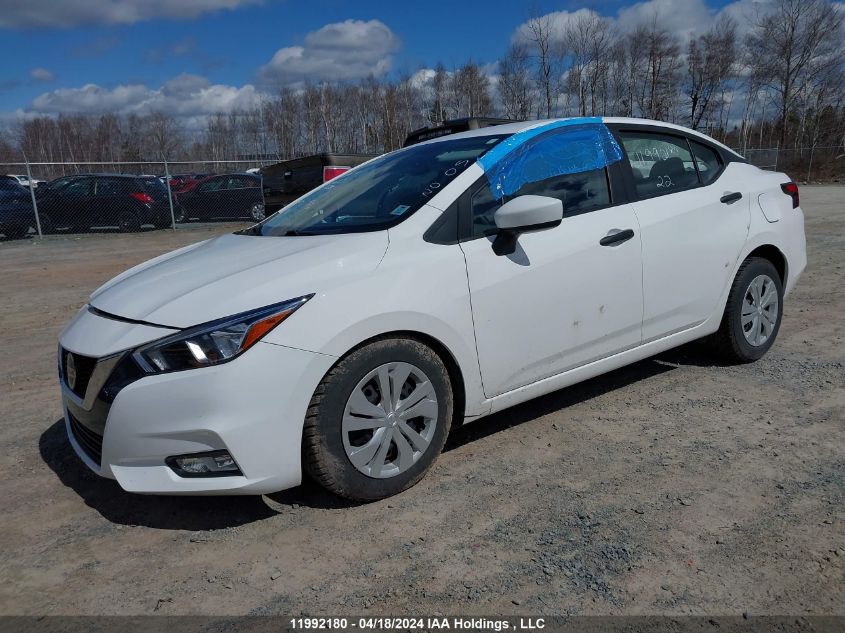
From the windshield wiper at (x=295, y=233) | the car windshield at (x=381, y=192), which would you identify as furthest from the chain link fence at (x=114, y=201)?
the windshield wiper at (x=295, y=233)

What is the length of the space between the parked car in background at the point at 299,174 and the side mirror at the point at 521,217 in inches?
245

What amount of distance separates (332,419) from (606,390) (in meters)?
2.21

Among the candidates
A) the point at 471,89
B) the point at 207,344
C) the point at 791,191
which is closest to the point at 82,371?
the point at 207,344

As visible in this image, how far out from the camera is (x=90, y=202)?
55.2 feet

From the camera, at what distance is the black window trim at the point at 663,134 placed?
3.77 meters

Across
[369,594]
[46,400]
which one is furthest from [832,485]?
[46,400]

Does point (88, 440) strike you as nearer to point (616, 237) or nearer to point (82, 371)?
point (82, 371)

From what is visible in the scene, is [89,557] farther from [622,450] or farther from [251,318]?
[622,450]

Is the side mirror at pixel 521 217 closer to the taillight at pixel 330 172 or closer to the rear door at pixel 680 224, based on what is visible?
the rear door at pixel 680 224

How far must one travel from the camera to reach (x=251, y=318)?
2.57 metres

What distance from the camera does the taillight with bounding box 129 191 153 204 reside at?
17172 mm

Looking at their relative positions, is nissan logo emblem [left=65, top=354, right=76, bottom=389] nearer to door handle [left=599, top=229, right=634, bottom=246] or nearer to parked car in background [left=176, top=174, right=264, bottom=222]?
door handle [left=599, top=229, right=634, bottom=246]

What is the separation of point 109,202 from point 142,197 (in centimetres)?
83

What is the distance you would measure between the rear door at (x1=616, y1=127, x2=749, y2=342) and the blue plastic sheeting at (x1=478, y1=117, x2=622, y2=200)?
0.18 metres
